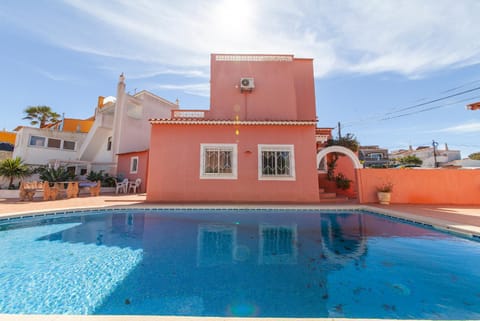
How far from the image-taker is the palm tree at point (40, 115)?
2445cm

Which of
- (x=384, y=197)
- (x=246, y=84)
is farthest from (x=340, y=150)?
(x=246, y=84)

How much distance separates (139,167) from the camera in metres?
17.6

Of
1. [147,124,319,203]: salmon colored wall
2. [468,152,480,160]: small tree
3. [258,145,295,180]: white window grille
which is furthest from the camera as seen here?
[468,152,480,160]: small tree

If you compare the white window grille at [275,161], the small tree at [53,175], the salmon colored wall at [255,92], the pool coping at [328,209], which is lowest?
the pool coping at [328,209]

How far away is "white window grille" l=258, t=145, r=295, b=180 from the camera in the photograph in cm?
1143

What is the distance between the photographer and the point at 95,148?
20.8 m

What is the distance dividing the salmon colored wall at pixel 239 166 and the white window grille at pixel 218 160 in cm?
28

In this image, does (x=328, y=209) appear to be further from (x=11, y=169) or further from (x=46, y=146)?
(x=46, y=146)

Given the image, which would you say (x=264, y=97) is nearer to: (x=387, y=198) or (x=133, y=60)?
(x=133, y=60)

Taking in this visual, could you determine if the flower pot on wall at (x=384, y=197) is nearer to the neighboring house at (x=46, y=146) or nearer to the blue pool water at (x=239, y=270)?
the blue pool water at (x=239, y=270)

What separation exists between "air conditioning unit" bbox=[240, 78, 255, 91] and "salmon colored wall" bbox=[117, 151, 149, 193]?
10.5 metres

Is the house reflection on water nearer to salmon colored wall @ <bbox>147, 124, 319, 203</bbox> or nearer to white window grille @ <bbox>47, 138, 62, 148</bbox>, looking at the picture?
salmon colored wall @ <bbox>147, 124, 319, 203</bbox>

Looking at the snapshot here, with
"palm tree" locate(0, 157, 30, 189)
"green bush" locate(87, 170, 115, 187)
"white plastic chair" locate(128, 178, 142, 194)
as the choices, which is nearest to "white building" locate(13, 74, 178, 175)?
"green bush" locate(87, 170, 115, 187)

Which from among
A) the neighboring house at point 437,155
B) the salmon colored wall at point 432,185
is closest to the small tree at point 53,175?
the salmon colored wall at point 432,185
